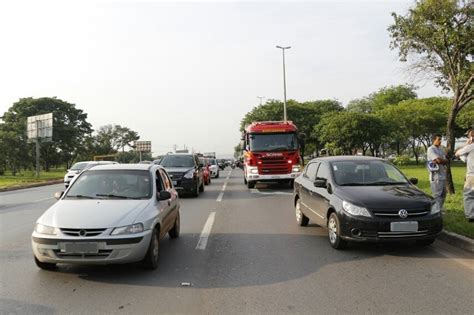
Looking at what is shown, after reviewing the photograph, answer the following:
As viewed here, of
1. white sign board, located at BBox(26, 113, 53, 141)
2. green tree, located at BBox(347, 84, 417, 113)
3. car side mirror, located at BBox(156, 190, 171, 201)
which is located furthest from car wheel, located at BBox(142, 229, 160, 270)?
green tree, located at BBox(347, 84, 417, 113)

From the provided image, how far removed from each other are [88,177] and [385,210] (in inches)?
186

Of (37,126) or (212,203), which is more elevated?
(37,126)

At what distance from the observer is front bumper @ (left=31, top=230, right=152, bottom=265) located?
18.9 ft

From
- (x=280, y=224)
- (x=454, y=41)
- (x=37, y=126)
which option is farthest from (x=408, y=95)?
(x=280, y=224)

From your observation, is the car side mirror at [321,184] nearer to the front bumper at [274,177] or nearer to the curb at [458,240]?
the curb at [458,240]

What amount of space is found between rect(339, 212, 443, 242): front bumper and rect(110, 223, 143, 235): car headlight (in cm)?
321

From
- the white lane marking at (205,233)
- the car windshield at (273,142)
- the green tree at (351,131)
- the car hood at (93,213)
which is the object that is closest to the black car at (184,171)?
the car windshield at (273,142)

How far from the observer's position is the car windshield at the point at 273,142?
66.4ft

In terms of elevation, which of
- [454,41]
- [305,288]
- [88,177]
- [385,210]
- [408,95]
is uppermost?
[408,95]

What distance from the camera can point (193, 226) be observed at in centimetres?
1031

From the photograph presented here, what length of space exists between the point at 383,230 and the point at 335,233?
2.93 feet

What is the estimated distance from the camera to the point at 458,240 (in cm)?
773

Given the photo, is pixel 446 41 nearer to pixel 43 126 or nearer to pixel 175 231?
pixel 175 231

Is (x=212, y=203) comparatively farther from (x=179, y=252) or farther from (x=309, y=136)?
(x=309, y=136)
